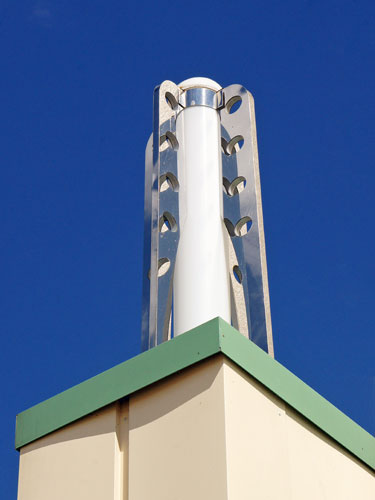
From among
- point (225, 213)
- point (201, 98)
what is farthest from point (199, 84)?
point (225, 213)

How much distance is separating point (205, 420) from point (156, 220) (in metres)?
1.43

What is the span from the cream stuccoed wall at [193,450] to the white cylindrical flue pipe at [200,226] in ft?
2.12

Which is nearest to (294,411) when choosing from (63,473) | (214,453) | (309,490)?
(309,490)

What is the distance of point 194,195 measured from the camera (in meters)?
4.80

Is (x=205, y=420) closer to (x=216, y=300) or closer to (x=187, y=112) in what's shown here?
(x=216, y=300)

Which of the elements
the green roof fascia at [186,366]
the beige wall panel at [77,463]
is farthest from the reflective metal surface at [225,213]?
the beige wall panel at [77,463]

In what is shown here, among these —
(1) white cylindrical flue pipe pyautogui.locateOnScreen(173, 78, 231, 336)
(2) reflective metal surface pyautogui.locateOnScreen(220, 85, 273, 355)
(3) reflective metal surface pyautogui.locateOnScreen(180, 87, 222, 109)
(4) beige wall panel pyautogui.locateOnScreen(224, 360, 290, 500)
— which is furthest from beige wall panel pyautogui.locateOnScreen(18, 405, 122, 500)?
(3) reflective metal surface pyautogui.locateOnScreen(180, 87, 222, 109)

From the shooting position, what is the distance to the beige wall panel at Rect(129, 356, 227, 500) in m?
3.51

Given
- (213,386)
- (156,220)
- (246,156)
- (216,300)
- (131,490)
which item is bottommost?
(131,490)

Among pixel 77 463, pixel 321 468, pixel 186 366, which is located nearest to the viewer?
pixel 186 366

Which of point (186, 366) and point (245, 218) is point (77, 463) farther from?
point (245, 218)

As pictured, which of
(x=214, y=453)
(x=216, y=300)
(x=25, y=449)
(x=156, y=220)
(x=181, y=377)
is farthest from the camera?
(x=156, y=220)

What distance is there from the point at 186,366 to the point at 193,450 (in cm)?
31

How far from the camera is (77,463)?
3934 millimetres
